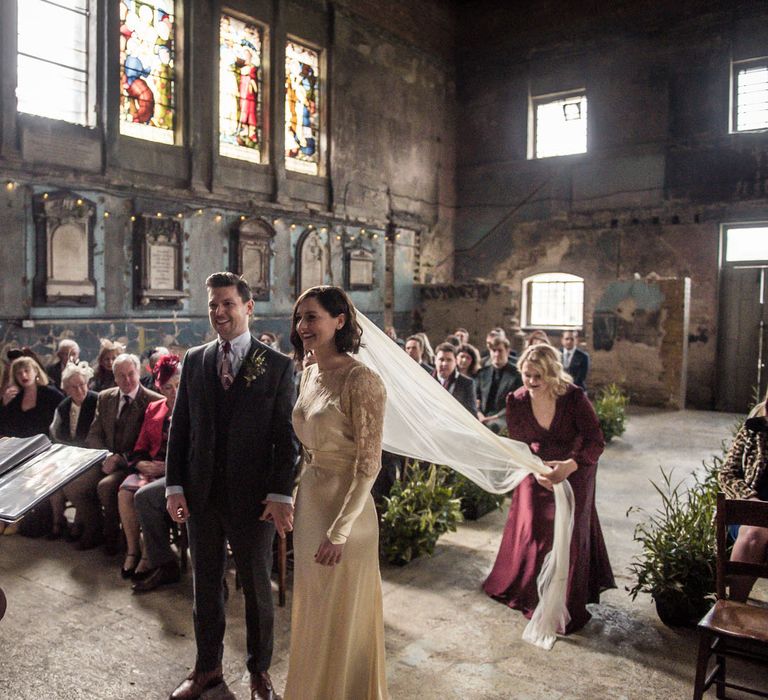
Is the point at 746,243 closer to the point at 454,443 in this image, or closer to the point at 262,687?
the point at 454,443

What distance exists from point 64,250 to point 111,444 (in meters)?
4.90

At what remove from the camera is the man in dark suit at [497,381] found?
287 inches

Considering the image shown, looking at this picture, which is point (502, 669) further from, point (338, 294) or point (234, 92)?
point (234, 92)

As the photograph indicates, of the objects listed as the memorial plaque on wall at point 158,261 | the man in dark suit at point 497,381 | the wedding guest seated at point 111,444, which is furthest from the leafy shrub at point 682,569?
the memorial plaque on wall at point 158,261

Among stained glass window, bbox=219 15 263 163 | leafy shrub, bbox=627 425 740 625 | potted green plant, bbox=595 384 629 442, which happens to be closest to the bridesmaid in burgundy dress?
leafy shrub, bbox=627 425 740 625

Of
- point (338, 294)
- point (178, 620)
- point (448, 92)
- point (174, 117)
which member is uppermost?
point (448, 92)

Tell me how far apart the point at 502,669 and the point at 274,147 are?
10660 millimetres

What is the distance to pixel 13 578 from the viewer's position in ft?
15.0

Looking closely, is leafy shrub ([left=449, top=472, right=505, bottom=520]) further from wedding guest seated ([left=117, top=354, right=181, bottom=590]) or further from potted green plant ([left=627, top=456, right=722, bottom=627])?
wedding guest seated ([left=117, top=354, right=181, bottom=590])

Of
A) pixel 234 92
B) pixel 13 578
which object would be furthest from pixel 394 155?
pixel 13 578

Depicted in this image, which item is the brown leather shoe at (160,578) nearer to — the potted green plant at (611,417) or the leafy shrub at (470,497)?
the leafy shrub at (470,497)

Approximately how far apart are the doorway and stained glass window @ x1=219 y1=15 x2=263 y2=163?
9185 mm

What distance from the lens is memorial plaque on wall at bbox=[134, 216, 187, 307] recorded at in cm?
1005

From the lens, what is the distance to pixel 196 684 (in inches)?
122
